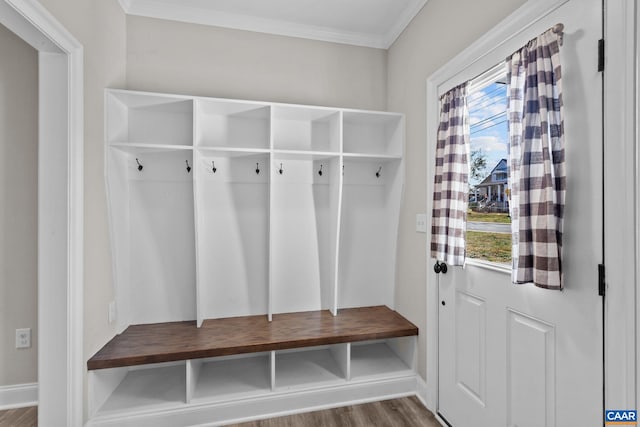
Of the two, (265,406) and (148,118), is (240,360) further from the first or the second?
(148,118)

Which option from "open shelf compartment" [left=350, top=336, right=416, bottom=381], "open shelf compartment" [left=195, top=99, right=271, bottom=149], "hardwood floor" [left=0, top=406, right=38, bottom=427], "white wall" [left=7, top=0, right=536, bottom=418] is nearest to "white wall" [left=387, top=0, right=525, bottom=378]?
"white wall" [left=7, top=0, right=536, bottom=418]

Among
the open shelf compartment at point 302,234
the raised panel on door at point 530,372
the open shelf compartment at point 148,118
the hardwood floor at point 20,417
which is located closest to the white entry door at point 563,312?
the raised panel on door at point 530,372

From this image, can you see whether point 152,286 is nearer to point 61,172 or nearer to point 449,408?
point 61,172

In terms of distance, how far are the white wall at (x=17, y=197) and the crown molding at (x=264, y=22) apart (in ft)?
2.51

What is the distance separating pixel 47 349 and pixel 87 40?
63.6 inches

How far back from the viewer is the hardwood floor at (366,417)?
1.78 m

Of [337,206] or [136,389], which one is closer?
[136,389]

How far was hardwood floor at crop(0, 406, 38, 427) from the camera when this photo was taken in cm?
168

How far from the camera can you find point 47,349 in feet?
4.80

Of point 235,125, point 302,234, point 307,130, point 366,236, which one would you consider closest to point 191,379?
point 302,234

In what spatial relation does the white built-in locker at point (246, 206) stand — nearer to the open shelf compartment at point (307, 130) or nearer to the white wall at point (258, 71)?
the open shelf compartment at point (307, 130)

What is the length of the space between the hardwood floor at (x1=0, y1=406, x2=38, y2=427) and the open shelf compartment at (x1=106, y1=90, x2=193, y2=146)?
1.70 meters

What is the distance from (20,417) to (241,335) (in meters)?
1.34

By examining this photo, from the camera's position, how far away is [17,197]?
1832mm
